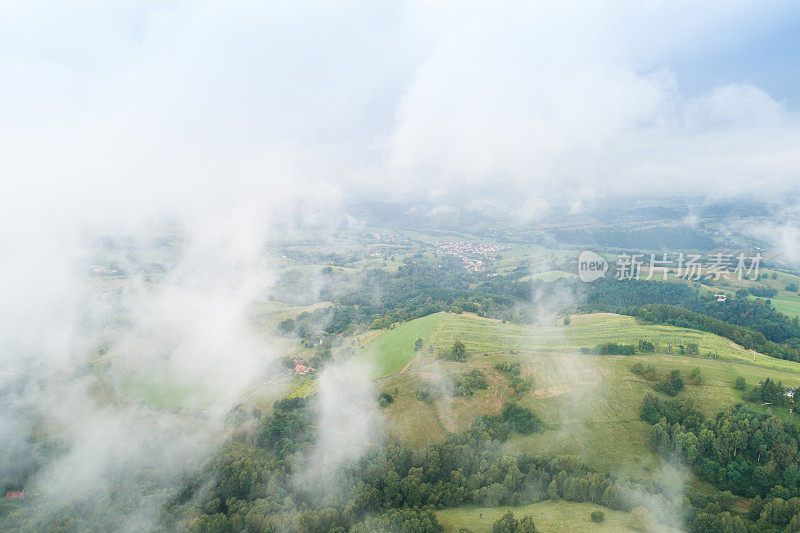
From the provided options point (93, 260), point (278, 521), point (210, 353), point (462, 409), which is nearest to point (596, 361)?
point (462, 409)

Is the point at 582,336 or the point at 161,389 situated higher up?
the point at 582,336

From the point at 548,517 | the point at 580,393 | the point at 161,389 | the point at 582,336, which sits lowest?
the point at 161,389

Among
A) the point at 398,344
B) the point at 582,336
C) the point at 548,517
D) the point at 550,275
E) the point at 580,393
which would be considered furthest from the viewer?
the point at 550,275

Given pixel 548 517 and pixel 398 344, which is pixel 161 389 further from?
pixel 548 517

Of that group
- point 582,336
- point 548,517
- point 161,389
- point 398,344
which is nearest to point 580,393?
point 582,336

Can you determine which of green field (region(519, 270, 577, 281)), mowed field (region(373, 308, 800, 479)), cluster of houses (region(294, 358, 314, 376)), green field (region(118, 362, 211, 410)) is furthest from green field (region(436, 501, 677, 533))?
green field (region(519, 270, 577, 281))

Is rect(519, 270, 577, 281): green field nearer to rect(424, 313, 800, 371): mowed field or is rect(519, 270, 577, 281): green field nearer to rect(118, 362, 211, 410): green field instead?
rect(424, 313, 800, 371): mowed field

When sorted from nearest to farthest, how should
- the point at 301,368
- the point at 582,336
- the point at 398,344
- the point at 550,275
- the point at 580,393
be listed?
the point at 580,393
the point at 301,368
the point at 582,336
the point at 398,344
the point at 550,275

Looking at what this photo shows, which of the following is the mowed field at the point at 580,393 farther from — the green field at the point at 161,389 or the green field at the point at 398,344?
the green field at the point at 161,389

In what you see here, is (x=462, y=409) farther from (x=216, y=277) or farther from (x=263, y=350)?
(x=216, y=277)
